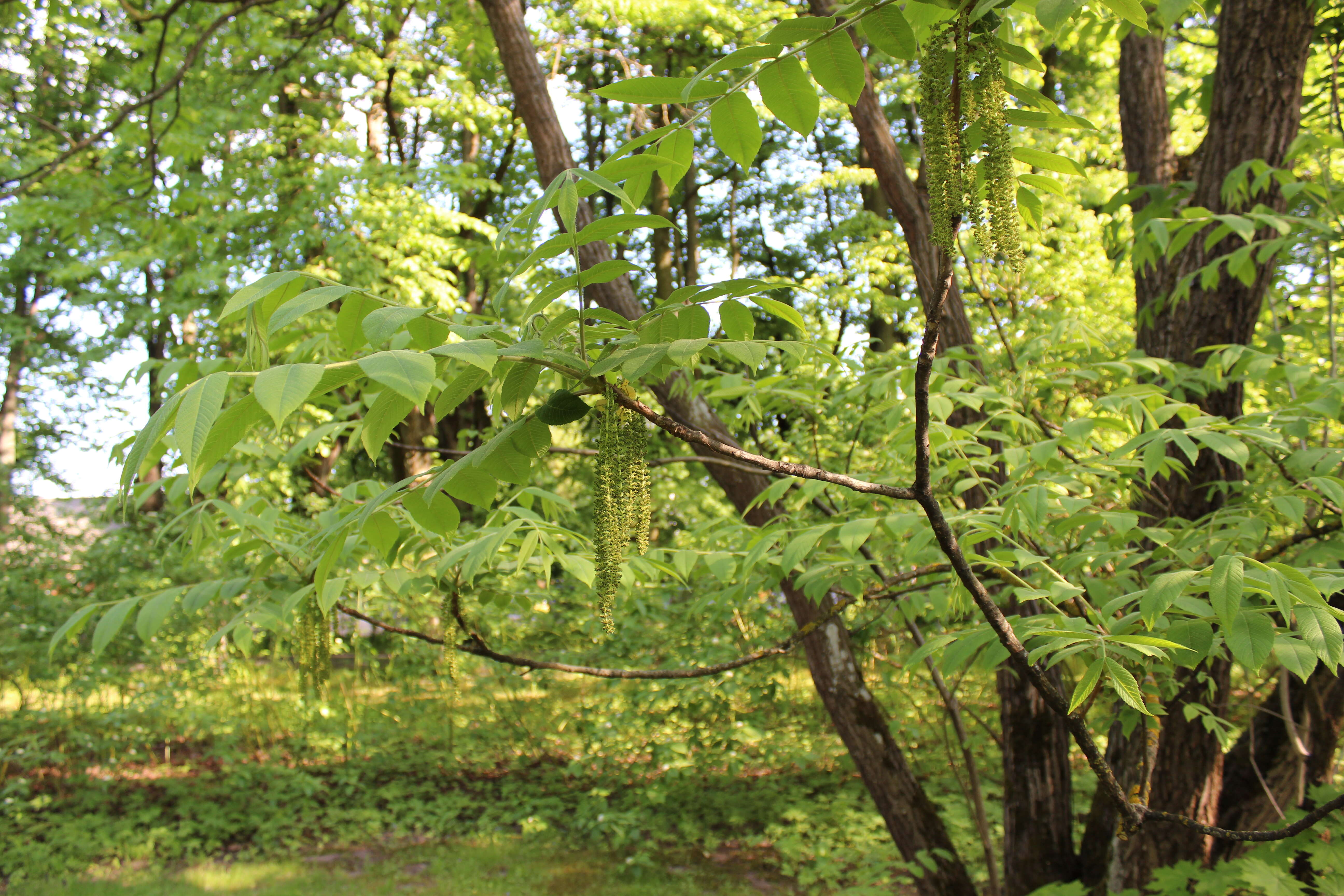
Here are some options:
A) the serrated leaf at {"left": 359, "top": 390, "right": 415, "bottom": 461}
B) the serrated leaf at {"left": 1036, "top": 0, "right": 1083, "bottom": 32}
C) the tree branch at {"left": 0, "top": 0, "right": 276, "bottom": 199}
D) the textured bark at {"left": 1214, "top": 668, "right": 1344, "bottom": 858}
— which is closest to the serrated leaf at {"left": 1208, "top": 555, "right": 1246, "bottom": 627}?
the serrated leaf at {"left": 1036, "top": 0, "right": 1083, "bottom": 32}

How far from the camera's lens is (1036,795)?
12.5 ft

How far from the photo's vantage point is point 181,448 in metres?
0.96

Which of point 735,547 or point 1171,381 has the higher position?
point 1171,381

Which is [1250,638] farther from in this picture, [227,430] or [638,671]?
[227,430]

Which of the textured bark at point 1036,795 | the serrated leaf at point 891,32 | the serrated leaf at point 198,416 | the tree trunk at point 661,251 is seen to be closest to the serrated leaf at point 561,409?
the serrated leaf at point 198,416

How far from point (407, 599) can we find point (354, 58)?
29.4ft

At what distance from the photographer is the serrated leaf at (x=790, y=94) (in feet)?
4.01

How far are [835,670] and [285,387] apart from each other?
337cm

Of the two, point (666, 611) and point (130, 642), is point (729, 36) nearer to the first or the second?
point (666, 611)

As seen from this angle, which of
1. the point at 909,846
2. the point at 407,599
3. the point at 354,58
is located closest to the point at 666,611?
the point at 407,599

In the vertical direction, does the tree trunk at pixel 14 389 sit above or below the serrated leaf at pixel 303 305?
above

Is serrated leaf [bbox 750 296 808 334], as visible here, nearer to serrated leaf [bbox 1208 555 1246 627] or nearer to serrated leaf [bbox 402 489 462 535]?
serrated leaf [bbox 402 489 462 535]

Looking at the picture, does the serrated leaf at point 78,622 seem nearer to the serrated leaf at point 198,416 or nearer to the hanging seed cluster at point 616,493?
the serrated leaf at point 198,416

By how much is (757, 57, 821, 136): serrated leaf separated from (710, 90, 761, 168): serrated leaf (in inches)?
2.6
